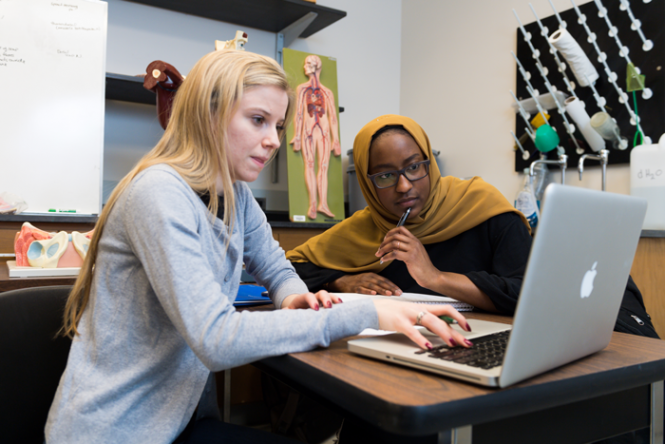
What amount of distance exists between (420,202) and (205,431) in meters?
0.85

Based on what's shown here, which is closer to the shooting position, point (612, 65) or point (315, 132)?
point (612, 65)

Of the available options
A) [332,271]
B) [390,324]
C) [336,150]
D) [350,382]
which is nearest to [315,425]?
[332,271]

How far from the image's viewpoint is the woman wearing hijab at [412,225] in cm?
136

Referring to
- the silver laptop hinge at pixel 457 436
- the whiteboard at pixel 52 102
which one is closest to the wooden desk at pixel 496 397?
the silver laptop hinge at pixel 457 436

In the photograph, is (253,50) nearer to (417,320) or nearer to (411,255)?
(411,255)

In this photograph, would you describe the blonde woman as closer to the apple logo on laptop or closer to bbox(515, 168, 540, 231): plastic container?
the apple logo on laptop

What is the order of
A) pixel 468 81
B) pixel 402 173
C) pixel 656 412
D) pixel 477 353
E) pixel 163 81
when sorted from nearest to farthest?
pixel 477 353 < pixel 656 412 < pixel 402 173 < pixel 163 81 < pixel 468 81

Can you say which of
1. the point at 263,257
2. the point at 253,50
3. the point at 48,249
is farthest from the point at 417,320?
the point at 253,50

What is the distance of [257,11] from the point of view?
2.94 m

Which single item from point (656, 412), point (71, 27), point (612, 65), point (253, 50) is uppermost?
point (253, 50)

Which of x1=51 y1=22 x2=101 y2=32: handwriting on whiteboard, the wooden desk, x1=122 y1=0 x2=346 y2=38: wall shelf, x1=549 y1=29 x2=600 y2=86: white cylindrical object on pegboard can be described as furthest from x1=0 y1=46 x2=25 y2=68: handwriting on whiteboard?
x1=549 y1=29 x2=600 y2=86: white cylindrical object on pegboard

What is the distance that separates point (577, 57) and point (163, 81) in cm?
185

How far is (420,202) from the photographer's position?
1443mm

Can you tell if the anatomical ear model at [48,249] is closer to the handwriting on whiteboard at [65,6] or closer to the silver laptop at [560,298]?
the silver laptop at [560,298]
